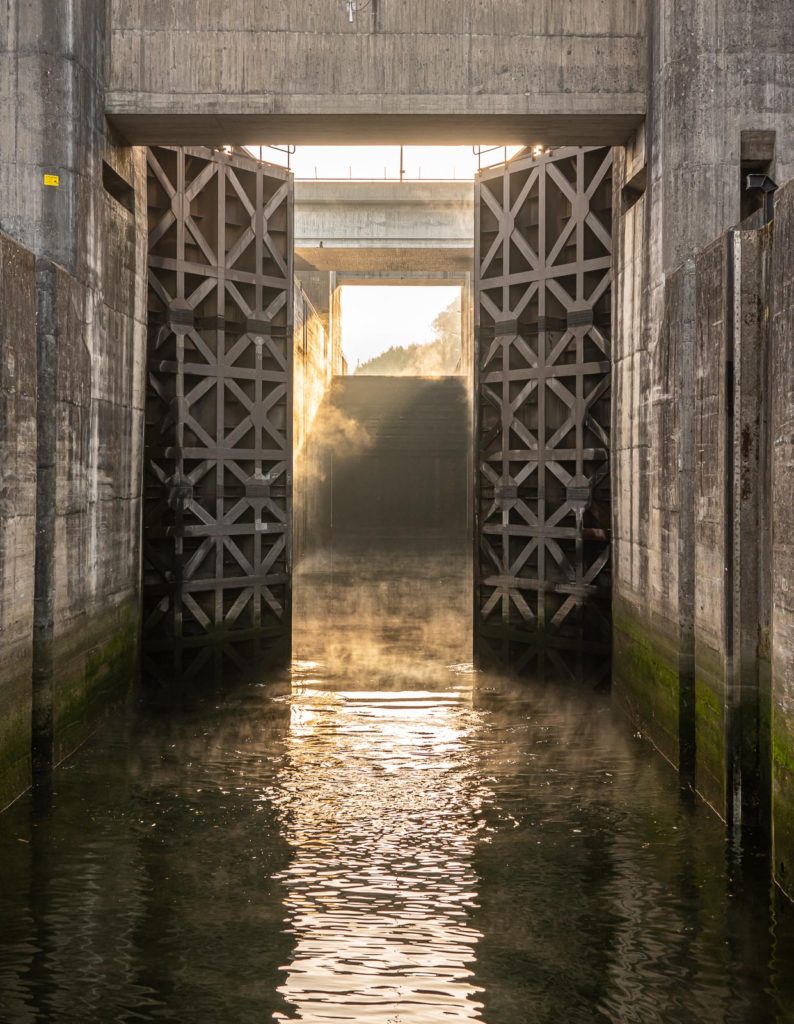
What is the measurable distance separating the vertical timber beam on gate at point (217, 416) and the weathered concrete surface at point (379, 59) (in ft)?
9.62

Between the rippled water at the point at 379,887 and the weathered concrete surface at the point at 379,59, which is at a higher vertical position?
the weathered concrete surface at the point at 379,59

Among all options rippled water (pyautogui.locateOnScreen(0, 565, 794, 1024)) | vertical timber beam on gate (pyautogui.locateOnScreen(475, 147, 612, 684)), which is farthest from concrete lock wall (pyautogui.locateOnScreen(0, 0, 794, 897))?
vertical timber beam on gate (pyautogui.locateOnScreen(475, 147, 612, 684))

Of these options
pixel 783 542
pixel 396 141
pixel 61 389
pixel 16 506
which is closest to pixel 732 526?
pixel 783 542

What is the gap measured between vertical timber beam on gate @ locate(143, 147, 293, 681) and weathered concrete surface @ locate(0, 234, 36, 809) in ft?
17.0

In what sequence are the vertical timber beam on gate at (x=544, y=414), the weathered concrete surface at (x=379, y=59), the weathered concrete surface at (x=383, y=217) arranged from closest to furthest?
the weathered concrete surface at (x=379, y=59), the vertical timber beam on gate at (x=544, y=414), the weathered concrete surface at (x=383, y=217)

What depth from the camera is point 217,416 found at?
1523 centimetres

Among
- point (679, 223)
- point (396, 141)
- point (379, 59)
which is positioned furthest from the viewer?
point (396, 141)

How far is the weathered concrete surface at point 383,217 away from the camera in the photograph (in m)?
32.0

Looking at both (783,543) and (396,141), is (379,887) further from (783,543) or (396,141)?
(396,141)

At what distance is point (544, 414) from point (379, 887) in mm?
9118

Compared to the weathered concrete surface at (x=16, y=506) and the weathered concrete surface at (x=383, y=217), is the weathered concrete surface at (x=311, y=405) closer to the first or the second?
the weathered concrete surface at (x=383, y=217)

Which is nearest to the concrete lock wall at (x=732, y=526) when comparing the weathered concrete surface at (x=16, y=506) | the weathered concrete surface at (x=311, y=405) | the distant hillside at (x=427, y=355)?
the weathered concrete surface at (x=16, y=506)

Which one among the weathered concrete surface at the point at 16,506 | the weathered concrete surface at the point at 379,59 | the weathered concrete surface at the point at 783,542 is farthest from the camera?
the weathered concrete surface at the point at 379,59

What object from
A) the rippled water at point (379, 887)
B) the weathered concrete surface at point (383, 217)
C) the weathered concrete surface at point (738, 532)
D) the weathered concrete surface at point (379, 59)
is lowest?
the rippled water at point (379, 887)
